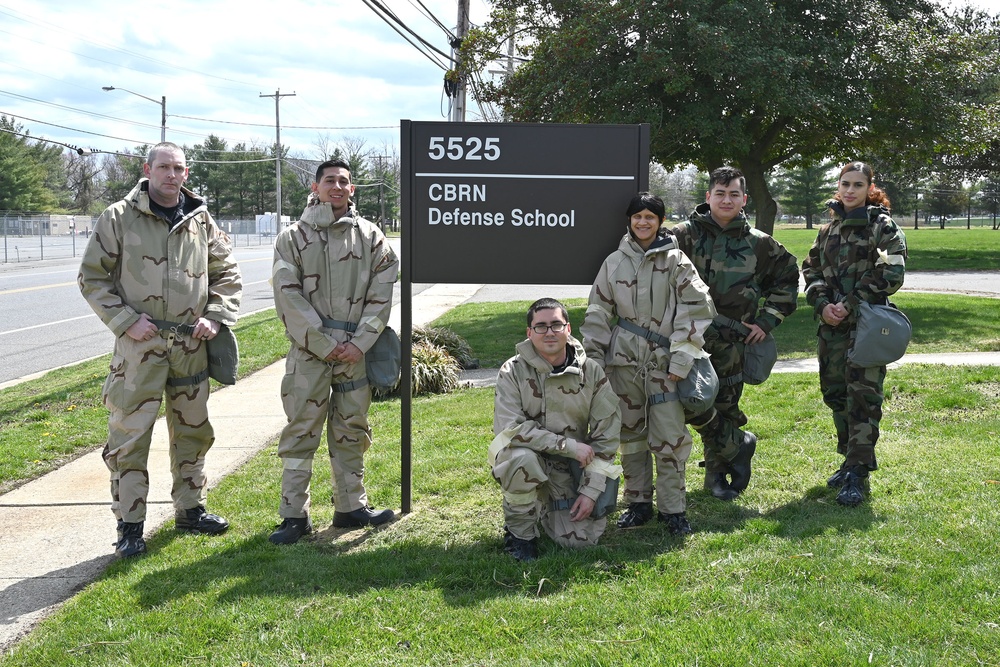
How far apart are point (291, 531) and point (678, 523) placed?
206 centimetres

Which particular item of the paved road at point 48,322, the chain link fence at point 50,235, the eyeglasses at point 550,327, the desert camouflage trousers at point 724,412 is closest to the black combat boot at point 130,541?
the eyeglasses at point 550,327

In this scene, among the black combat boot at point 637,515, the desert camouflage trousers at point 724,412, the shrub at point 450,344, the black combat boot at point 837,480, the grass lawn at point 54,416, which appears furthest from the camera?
the shrub at point 450,344

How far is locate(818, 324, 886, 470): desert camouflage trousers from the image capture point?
4.90 metres

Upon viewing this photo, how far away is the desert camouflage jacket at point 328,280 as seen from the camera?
447cm

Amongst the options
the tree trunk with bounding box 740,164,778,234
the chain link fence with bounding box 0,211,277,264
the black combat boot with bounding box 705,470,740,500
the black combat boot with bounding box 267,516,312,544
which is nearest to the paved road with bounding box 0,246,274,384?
the black combat boot with bounding box 267,516,312,544

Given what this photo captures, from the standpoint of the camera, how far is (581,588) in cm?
383

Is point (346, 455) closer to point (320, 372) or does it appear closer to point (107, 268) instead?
point (320, 372)

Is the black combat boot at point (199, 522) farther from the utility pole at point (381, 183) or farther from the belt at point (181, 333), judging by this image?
the utility pole at point (381, 183)

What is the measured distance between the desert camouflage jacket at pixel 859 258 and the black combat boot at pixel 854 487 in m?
0.88

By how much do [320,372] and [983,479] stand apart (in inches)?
155

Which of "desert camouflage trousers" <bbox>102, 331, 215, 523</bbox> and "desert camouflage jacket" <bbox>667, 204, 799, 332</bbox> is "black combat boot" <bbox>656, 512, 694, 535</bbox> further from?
"desert camouflage trousers" <bbox>102, 331, 215, 523</bbox>

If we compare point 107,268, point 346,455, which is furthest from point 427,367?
point 107,268

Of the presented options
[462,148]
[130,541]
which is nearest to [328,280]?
[462,148]

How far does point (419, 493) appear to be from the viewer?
5469 millimetres
